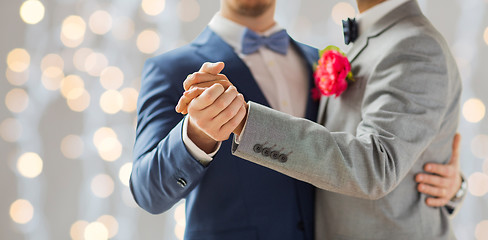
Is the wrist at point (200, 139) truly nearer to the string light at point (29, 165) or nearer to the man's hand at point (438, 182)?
the man's hand at point (438, 182)

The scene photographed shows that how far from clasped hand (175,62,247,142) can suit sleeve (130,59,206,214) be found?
123 mm

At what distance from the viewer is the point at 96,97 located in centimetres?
225

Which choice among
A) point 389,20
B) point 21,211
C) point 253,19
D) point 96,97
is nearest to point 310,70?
point 253,19

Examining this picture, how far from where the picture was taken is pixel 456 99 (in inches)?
52.0

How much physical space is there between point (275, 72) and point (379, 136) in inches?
18.5

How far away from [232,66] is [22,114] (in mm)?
1176

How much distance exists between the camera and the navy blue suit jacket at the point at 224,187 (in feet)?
4.36

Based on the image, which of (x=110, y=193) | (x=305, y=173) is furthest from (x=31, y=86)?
(x=305, y=173)

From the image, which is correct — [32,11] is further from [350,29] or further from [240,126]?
[240,126]

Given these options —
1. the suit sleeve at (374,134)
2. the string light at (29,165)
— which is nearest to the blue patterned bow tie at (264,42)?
the suit sleeve at (374,134)

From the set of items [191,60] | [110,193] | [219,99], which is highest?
[219,99]

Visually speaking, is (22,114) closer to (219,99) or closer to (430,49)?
(219,99)

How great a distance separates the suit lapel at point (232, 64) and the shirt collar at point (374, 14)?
1.02 feet

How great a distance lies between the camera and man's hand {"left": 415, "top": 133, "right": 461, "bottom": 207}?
1292 millimetres
